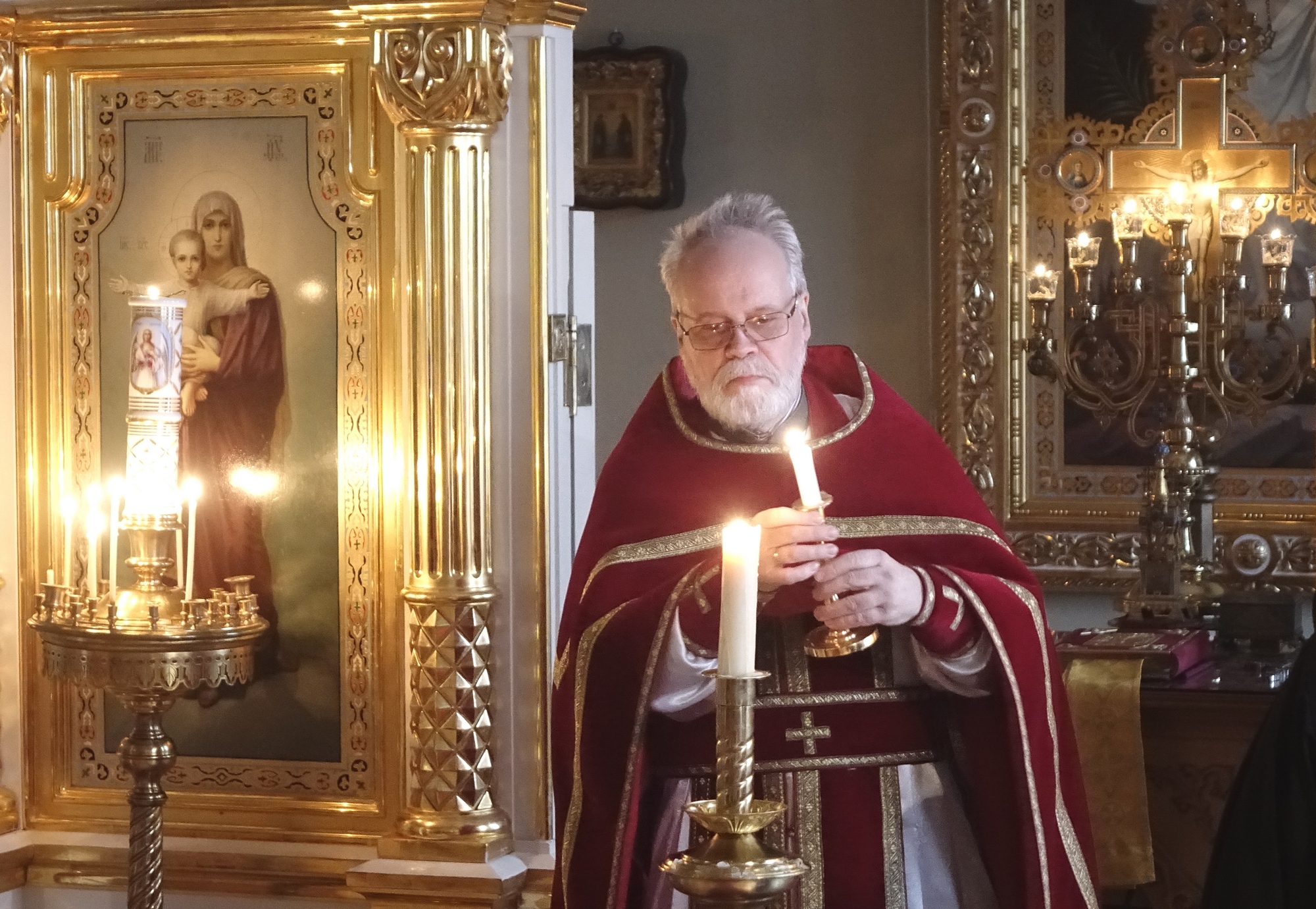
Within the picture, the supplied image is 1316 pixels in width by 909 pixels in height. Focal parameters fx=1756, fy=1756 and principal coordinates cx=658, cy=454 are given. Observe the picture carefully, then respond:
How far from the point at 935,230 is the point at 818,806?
3104 mm

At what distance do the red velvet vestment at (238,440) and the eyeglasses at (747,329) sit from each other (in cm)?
126

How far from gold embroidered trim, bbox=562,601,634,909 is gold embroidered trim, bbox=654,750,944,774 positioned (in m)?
0.15

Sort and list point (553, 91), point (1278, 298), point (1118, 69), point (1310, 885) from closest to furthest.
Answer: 1. point (1310, 885)
2. point (553, 91)
3. point (1278, 298)
4. point (1118, 69)

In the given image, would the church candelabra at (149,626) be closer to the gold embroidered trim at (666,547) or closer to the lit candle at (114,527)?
the lit candle at (114,527)

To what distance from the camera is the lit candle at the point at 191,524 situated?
327cm

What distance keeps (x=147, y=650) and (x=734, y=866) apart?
2.05 meters

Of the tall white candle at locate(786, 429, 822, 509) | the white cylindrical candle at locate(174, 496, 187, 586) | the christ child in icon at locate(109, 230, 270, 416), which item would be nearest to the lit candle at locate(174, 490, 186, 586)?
the white cylindrical candle at locate(174, 496, 187, 586)

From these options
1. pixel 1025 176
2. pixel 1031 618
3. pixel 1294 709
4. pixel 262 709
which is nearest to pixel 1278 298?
pixel 1025 176

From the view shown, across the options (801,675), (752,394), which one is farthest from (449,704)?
(752,394)

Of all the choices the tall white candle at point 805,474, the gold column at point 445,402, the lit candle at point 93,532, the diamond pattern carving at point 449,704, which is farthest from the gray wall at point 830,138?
the tall white candle at point 805,474

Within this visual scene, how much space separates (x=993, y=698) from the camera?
249cm

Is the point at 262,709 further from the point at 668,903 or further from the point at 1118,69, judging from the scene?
the point at 1118,69

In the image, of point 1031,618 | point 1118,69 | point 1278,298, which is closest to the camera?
point 1031,618

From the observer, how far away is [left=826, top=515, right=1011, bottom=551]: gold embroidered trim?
2521mm
